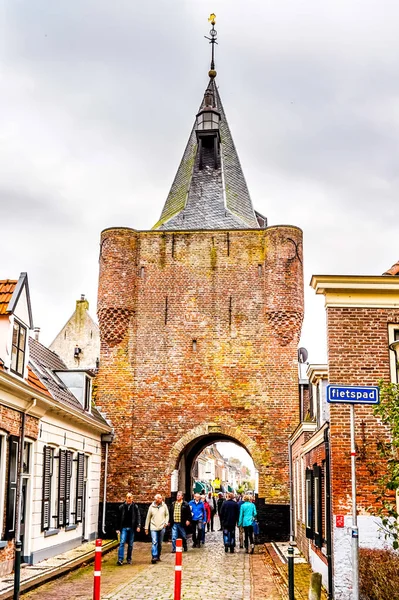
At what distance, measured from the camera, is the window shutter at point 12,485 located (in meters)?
14.0

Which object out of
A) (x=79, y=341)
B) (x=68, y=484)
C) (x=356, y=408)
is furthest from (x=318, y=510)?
(x=79, y=341)

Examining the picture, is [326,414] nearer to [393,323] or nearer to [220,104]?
[393,323]

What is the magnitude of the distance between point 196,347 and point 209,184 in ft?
24.0

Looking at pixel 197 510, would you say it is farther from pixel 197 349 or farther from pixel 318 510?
pixel 318 510

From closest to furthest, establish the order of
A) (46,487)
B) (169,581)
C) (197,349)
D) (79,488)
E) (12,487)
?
(169,581)
(12,487)
(46,487)
(79,488)
(197,349)

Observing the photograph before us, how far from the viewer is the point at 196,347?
25844 mm

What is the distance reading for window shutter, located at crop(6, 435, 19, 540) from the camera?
14.0m

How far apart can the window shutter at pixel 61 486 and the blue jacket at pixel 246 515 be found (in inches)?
191

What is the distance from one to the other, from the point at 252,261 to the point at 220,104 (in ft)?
32.9

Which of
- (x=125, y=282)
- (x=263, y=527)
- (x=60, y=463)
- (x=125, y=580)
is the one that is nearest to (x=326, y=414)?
(x=125, y=580)

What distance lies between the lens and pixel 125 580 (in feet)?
45.7

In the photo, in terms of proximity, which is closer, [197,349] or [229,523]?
[229,523]

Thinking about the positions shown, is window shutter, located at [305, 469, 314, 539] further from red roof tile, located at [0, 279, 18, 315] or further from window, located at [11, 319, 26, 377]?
red roof tile, located at [0, 279, 18, 315]

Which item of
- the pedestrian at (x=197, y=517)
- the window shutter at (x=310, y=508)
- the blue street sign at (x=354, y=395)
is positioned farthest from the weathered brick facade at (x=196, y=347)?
the blue street sign at (x=354, y=395)
